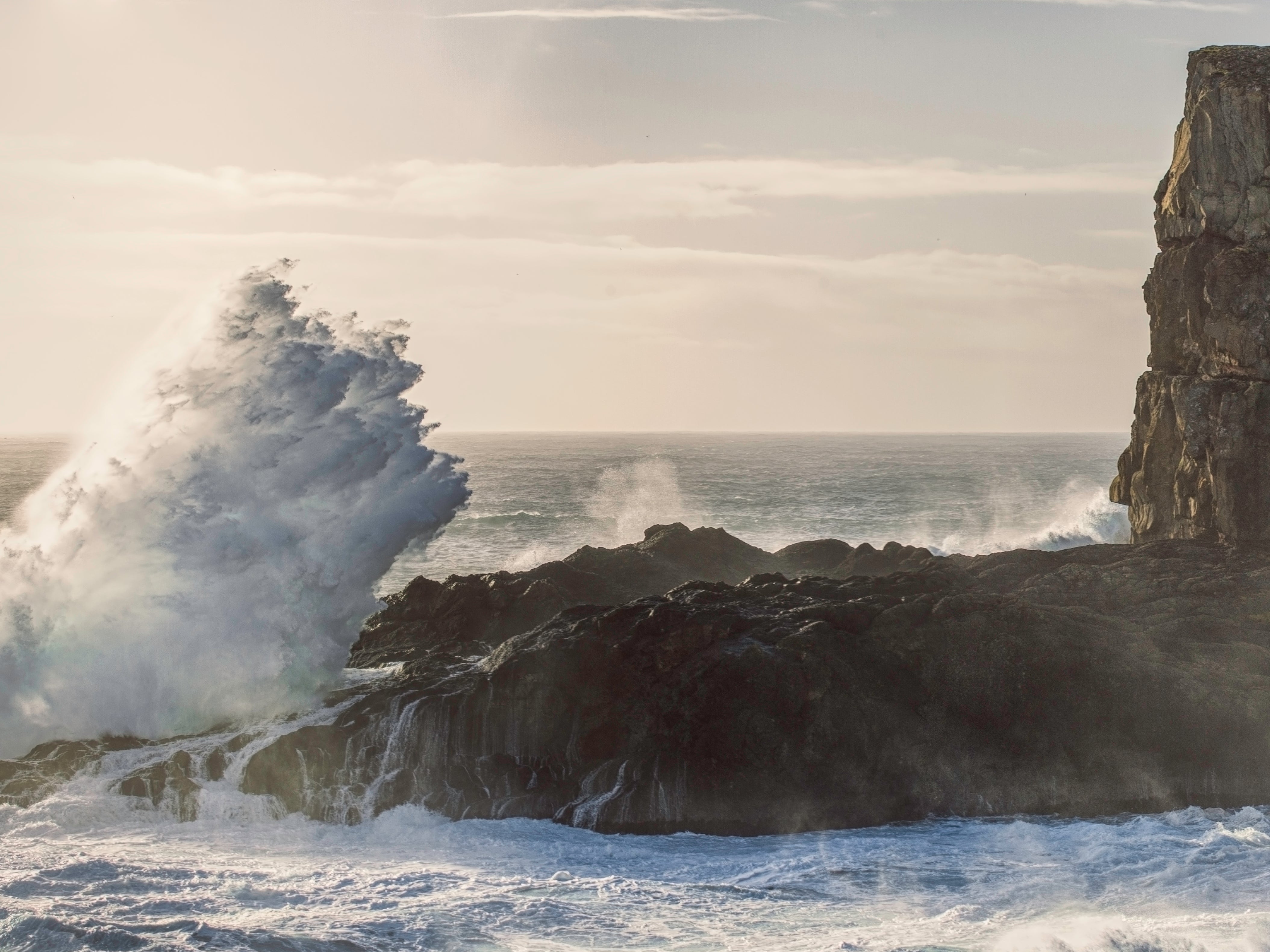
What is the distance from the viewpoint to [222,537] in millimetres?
21484

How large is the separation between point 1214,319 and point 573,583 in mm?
13399

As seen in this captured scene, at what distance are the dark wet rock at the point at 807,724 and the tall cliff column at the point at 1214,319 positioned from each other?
5.76 meters

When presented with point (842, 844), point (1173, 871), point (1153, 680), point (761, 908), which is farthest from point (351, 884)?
point (1153, 680)

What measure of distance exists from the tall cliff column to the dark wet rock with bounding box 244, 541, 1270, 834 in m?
5.76

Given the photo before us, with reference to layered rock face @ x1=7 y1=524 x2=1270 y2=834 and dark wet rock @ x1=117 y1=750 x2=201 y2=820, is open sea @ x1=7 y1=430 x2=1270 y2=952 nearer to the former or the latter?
dark wet rock @ x1=117 y1=750 x2=201 y2=820

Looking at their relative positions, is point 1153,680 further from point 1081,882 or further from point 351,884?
point 351,884

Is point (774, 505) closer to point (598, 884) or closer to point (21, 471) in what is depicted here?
point (598, 884)

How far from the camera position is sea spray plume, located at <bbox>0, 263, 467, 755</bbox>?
20.1 meters

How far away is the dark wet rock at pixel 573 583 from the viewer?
941 inches

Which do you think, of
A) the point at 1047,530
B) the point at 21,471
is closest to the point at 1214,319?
the point at 1047,530

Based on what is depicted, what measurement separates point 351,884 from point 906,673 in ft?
26.7

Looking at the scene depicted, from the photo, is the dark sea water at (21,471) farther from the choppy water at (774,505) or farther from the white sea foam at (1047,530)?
the white sea foam at (1047,530)

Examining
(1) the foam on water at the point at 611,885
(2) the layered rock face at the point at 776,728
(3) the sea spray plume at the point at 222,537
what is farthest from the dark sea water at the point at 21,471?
(1) the foam on water at the point at 611,885

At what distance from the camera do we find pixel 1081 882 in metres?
15.0
